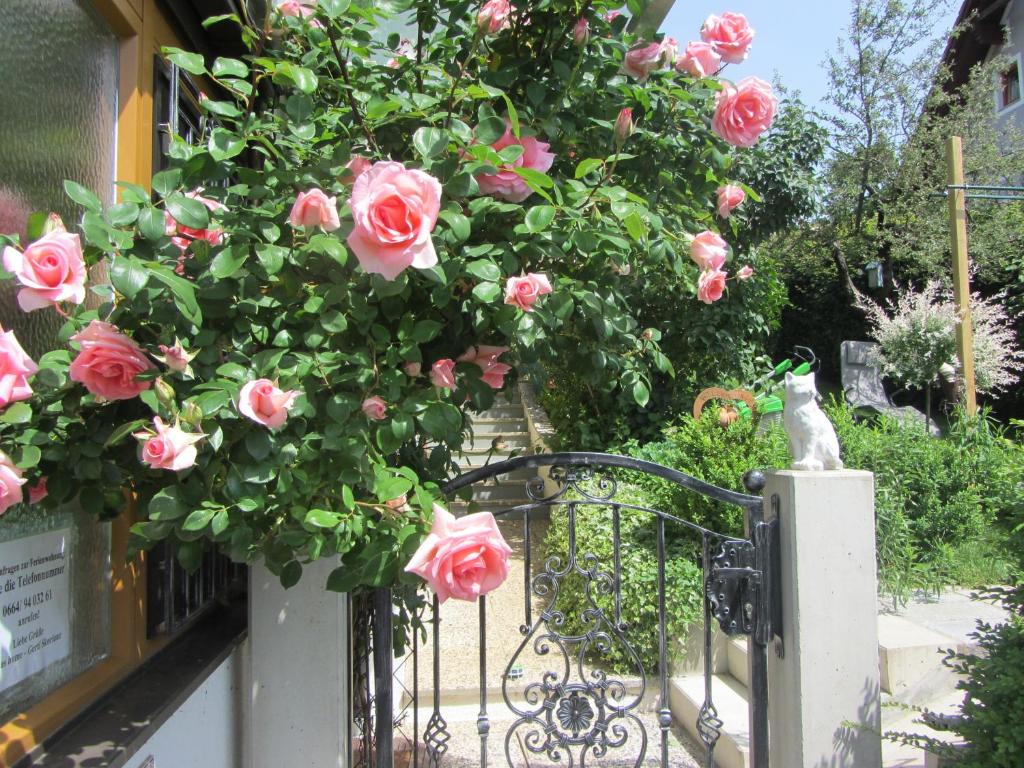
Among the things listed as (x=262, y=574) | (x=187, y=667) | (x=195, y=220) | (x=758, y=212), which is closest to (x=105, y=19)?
(x=195, y=220)

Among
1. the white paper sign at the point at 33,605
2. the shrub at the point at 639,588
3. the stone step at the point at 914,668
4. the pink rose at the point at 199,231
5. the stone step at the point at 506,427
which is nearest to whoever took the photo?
the white paper sign at the point at 33,605

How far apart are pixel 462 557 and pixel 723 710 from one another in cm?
284

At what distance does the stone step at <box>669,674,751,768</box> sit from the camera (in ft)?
10.3

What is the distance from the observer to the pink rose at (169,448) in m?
1.08

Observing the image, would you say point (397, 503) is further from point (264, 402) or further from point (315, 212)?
point (315, 212)

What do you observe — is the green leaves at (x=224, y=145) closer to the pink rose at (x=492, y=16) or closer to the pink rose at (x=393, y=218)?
the pink rose at (x=393, y=218)

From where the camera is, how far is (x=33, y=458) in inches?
44.6

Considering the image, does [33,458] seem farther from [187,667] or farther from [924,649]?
[924,649]

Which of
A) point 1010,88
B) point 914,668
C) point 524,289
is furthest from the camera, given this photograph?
point 1010,88

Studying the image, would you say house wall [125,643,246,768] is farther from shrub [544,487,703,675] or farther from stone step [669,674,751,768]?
stone step [669,674,751,768]

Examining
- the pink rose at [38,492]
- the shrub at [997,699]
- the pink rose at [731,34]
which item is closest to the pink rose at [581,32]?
the pink rose at [731,34]

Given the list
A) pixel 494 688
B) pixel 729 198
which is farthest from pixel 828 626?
pixel 494 688

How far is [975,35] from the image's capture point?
14055 millimetres

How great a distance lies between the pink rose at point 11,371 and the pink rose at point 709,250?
1.41m
